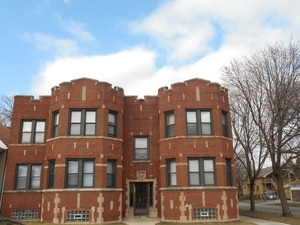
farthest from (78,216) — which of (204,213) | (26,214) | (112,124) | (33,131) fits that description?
(204,213)

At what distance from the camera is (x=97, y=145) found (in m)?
18.3

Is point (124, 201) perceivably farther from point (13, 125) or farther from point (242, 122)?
point (242, 122)

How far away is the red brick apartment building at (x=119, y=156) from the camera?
17.7 m

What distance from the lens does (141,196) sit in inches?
802

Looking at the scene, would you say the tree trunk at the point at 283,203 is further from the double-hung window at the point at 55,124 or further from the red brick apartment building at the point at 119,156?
the double-hung window at the point at 55,124

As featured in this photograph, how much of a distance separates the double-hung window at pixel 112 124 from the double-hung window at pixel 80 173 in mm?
2228

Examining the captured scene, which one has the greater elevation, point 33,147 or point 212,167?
point 33,147

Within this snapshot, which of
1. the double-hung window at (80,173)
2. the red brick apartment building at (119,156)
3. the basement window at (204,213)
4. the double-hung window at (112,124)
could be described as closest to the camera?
the basement window at (204,213)

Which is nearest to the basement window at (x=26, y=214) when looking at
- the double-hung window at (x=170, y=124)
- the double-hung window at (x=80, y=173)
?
the double-hung window at (x=80, y=173)

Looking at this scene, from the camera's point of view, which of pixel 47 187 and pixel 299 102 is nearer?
pixel 47 187

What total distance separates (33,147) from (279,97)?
55.4 feet

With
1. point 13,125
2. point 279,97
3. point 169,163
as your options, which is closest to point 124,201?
point 169,163

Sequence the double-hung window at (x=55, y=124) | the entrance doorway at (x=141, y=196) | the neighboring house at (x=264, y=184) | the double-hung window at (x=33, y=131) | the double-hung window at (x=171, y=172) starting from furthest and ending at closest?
the neighboring house at (x=264, y=184), the double-hung window at (x=33, y=131), the entrance doorway at (x=141, y=196), the double-hung window at (x=55, y=124), the double-hung window at (x=171, y=172)

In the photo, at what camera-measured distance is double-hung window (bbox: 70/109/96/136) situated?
736 inches
